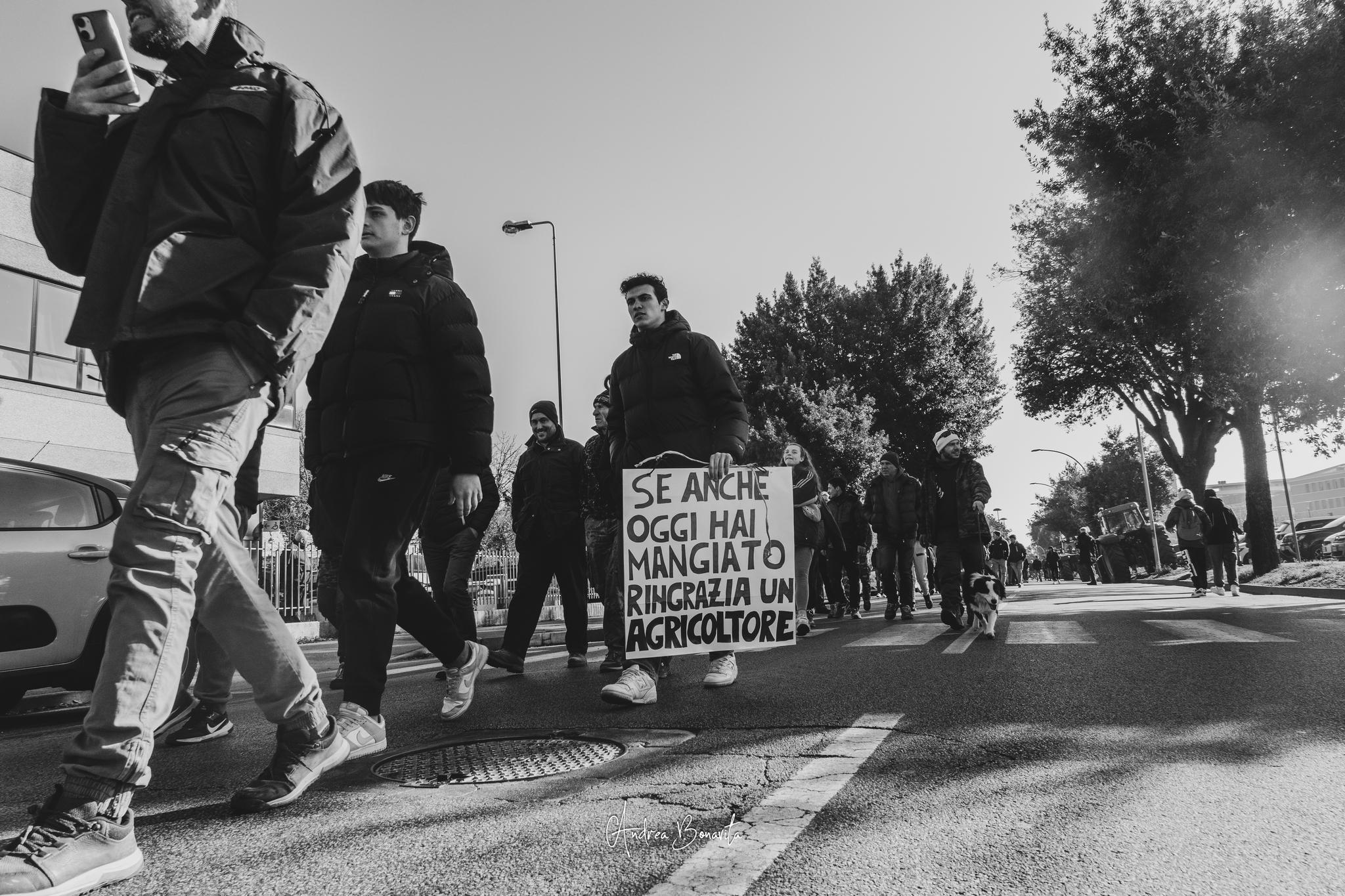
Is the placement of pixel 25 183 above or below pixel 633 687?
above

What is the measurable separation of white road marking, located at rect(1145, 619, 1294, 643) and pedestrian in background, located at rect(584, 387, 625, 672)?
13.0ft

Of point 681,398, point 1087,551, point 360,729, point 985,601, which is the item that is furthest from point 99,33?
point 1087,551

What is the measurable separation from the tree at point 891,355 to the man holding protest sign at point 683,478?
29.4 metres

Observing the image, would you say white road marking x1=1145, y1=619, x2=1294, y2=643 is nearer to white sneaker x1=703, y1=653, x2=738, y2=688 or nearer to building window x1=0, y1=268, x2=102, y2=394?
white sneaker x1=703, y1=653, x2=738, y2=688

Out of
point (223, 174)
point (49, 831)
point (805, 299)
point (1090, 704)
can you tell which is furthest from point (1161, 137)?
point (805, 299)

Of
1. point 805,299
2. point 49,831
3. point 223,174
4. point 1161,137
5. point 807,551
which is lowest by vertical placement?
point 49,831

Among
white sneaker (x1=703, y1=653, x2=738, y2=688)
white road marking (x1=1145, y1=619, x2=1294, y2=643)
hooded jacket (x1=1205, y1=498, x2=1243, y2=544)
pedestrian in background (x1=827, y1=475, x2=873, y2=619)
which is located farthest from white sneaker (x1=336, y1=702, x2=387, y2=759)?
hooded jacket (x1=1205, y1=498, x2=1243, y2=544)

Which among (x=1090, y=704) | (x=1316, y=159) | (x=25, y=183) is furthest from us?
(x=25, y=183)

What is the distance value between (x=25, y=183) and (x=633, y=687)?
59.0 feet

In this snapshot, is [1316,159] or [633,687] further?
[1316,159]

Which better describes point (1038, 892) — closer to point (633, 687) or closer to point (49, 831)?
point (49, 831)

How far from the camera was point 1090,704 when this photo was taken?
155 inches

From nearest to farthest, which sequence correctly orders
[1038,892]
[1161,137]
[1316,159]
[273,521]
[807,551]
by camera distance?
[1038,892]
[807,551]
[1316,159]
[1161,137]
[273,521]

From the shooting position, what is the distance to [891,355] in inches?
1420
